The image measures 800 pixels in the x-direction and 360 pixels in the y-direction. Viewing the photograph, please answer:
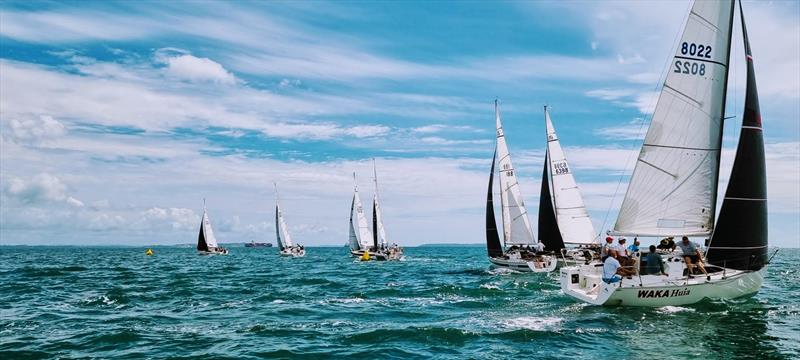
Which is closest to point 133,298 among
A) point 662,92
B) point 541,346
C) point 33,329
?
point 33,329

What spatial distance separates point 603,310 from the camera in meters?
22.0

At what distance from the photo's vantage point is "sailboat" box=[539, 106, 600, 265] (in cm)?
4519

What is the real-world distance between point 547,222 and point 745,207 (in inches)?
922

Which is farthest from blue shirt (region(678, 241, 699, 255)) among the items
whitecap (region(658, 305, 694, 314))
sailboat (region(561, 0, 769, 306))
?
whitecap (region(658, 305, 694, 314))

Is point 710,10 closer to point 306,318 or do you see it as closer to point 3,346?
point 306,318

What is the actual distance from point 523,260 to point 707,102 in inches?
873

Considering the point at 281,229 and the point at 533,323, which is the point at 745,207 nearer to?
the point at 533,323

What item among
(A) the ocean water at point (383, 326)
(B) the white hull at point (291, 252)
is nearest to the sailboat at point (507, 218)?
(A) the ocean water at point (383, 326)

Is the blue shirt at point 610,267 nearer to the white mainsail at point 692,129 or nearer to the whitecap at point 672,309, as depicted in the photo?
the whitecap at point 672,309

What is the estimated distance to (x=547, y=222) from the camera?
45531mm

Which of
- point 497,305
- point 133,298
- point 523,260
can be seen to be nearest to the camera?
point 497,305

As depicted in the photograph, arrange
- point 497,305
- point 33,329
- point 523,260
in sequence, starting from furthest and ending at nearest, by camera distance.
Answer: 1. point 523,260
2. point 497,305
3. point 33,329

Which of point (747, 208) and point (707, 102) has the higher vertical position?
point (707, 102)

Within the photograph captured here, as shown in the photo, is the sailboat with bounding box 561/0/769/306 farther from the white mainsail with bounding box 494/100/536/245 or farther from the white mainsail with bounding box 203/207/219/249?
the white mainsail with bounding box 203/207/219/249
